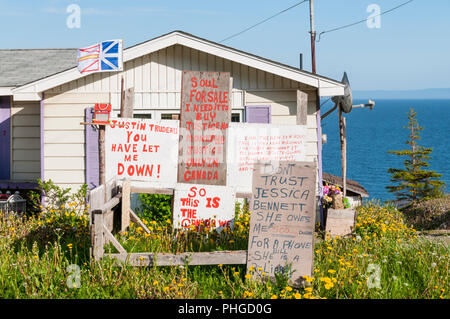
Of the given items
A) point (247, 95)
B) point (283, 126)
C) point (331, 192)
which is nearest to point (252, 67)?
point (247, 95)

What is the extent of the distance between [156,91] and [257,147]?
9.97 feet

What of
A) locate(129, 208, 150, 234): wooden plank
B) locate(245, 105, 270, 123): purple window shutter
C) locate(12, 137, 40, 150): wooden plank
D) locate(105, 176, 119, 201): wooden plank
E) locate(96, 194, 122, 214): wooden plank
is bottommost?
locate(129, 208, 150, 234): wooden plank

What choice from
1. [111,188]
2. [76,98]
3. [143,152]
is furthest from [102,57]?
[111,188]

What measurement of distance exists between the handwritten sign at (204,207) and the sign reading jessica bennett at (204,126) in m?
0.19

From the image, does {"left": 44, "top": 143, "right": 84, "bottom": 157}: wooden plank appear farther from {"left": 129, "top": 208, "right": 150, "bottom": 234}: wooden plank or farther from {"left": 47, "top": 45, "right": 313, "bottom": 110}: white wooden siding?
{"left": 129, "top": 208, "right": 150, "bottom": 234}: wooden plank

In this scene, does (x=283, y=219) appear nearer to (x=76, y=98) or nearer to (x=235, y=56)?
(x=235, y=56)

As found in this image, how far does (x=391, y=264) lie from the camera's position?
257 inches

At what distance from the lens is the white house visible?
32.5 feet

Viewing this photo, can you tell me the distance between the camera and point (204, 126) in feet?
25.5

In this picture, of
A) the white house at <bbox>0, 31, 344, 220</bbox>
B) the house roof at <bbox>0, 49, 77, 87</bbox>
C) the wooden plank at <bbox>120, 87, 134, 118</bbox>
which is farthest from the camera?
the house roof at <bbox>0, 49, 77, 87</bbox>

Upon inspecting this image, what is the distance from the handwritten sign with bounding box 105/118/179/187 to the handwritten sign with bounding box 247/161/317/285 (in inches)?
96.4

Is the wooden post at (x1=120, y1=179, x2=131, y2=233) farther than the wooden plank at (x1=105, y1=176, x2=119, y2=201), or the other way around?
the wooden post at (x1=120, y1=179, x2=131, y2=233)

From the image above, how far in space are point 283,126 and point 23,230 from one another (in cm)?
471

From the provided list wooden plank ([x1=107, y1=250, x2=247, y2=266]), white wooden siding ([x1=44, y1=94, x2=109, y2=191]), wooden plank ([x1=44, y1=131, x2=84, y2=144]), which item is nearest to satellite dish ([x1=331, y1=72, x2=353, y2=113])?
white wooden siding ([x1=44, y1=94, x2=109, y2=191])
